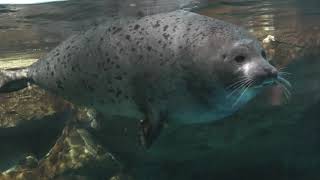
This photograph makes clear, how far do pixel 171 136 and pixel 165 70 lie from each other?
4.95 meters

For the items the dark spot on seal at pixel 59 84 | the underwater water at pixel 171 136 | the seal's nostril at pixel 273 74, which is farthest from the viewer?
the underwater water at pixel 171 136

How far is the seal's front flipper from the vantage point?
5.01m

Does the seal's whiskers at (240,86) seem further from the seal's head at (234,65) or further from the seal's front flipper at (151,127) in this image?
the seal's front flipper at (151,127)

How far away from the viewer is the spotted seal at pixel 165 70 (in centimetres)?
454

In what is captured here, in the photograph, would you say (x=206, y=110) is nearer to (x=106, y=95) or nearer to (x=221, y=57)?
(x=221, y=57)

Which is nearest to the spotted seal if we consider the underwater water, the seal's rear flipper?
the seal's rear flipper

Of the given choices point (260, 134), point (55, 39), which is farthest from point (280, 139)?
point (55, 39)

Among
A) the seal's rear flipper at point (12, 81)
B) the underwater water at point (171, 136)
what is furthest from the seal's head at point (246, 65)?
the underwater water at point (171, 136)

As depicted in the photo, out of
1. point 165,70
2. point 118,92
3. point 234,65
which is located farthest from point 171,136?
point 234,65

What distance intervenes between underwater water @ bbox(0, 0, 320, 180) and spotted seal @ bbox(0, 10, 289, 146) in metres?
3.93

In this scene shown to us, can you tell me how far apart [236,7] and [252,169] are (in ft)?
15.0

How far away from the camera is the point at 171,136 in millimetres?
9781

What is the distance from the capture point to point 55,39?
1506cm

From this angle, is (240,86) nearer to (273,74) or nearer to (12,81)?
(273,74)
